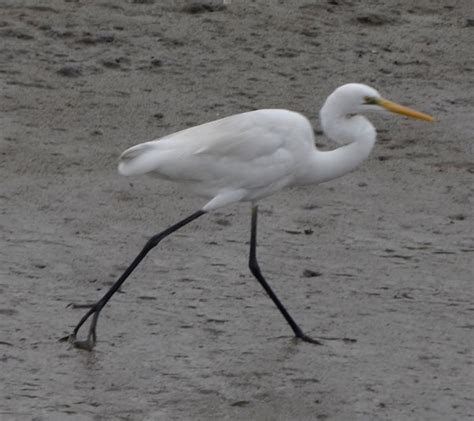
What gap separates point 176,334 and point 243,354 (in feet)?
1.08

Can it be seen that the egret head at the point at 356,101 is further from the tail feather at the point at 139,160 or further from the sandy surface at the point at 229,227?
the sandy surface at the point at 229,227

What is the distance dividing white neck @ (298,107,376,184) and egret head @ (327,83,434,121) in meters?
0.05

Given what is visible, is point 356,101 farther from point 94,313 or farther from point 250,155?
point 94,313

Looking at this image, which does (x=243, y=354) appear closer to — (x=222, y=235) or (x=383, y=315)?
(x=383, y=315)

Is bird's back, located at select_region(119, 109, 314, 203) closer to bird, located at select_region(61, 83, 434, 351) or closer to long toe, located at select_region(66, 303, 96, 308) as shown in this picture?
bird, located at select_region(61, 83, 434, 351)

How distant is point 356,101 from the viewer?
257 inches

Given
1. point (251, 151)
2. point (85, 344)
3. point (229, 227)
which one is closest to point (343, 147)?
point (251, 151)

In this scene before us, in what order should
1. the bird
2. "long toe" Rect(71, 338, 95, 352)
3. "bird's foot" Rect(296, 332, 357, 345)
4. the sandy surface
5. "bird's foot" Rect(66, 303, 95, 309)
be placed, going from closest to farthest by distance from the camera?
the sandy surface, "long toe" Rect(71, 338, 95, 352), the bird, "bird's foot" Rect(296, 332, 357, 345), "bird's foot" Rect(66, 303, 95, 309)

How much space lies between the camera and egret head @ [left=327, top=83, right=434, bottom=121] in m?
6.49

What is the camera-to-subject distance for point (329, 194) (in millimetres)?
8312

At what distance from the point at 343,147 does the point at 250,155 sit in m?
0.46

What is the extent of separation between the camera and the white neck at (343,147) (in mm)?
6566

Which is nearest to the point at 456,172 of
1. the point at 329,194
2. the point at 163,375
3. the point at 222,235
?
the point at 329,194

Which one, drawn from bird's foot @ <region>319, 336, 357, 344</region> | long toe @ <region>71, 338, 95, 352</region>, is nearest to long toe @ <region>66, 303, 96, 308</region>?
long toe @ <region>71, 338, 95, 352</region>
